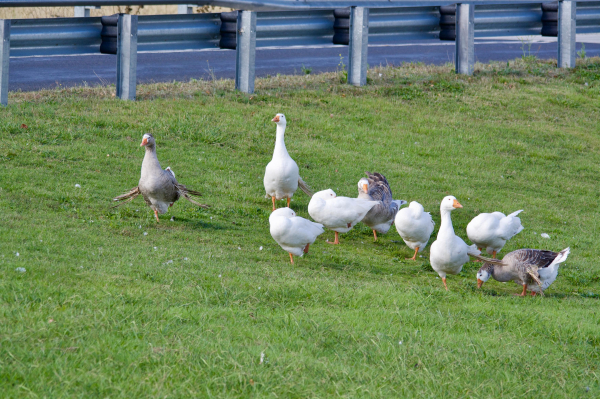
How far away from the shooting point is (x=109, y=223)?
745 cm

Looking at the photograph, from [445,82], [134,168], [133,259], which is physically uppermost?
[445,82]

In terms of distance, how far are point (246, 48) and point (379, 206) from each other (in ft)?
17.0

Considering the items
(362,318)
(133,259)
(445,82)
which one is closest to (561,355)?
(362,318)

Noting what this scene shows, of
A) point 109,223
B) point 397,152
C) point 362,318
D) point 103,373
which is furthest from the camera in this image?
point 397,152

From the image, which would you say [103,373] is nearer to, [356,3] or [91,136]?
[91,136]

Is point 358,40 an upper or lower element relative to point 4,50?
upper

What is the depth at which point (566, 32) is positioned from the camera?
15.9m

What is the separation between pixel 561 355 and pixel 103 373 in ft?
10.8

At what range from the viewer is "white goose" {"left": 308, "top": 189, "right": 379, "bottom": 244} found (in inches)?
321

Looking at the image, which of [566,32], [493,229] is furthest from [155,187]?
[566,32]

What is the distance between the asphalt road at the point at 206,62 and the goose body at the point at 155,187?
6.48 m

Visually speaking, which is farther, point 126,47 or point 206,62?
point 206,62

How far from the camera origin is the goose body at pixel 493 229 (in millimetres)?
8133

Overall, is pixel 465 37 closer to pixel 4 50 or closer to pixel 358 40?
pixel 358 40
